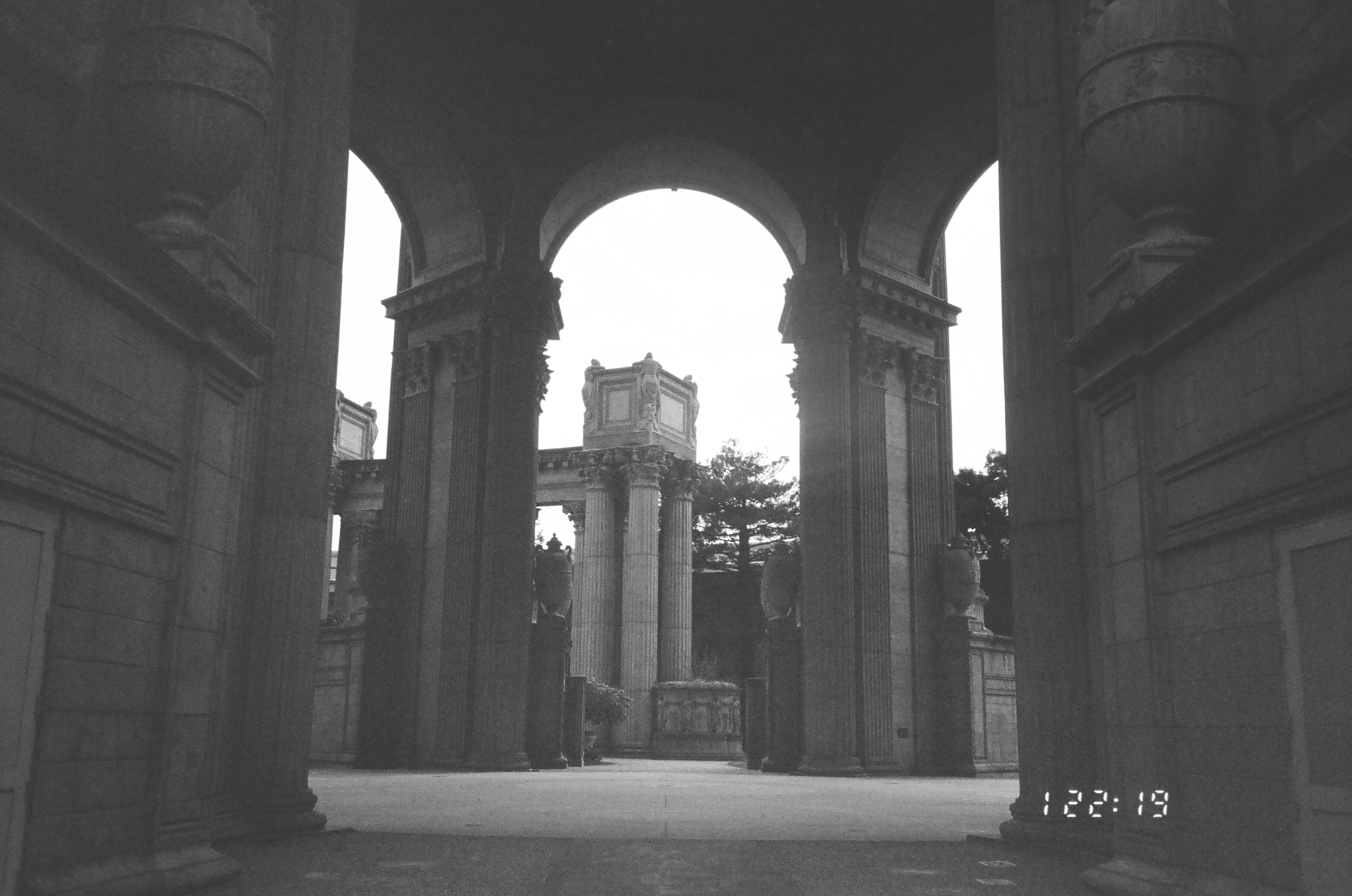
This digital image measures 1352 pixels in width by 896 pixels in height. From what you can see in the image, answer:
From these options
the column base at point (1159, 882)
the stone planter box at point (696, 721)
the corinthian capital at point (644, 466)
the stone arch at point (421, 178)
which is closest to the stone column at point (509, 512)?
the stone arch at point (421, 178)

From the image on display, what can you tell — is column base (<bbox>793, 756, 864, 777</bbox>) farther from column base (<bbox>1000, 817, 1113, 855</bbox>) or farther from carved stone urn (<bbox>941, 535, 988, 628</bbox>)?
column base (<bbox>1000, 817, 1113, 855</bbox>)

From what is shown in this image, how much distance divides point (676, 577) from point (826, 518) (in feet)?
68.4

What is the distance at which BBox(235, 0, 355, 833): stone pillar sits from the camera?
10062 millimetres

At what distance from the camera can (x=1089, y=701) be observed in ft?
32.3

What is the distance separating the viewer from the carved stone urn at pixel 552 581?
25.0m

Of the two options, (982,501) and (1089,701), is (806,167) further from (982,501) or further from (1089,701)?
(982,501)

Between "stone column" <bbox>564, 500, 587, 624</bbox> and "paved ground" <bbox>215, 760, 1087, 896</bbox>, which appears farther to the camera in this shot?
"stone column" <bbox>564, 500, 587, 624</bbox>

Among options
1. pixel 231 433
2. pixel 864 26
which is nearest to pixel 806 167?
pixel 864 26

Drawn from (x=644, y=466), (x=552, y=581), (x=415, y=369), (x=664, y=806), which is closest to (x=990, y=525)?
(x=644, y=466)

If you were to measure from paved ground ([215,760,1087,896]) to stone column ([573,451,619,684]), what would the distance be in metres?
26.5

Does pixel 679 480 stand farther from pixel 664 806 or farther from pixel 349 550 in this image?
pixel 664 806

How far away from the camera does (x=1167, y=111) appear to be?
7.40 m

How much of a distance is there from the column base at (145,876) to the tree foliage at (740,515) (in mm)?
52154

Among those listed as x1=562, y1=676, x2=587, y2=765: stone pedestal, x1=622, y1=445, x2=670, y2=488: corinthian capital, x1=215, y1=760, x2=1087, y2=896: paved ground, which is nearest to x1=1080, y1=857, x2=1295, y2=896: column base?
x1=215, y1=760, x2=1087, y2=896: paved ground
